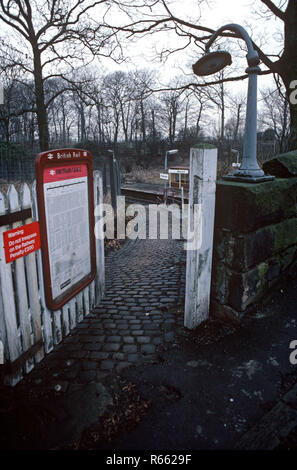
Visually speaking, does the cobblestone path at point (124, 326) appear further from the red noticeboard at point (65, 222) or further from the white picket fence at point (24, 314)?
the red noticeboard at point (65, 222)

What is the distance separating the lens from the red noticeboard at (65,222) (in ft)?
10.6

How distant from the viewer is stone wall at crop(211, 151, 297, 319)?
3451 millimetres

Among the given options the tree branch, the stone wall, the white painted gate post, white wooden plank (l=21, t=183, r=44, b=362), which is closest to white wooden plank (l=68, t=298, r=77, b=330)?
white wooden plank (l=21, t=183, r=44, b=362)

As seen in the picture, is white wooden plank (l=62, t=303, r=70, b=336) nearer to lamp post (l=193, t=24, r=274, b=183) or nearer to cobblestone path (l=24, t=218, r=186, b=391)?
cobblestone path (l=24, t=218, r=186, b=391)

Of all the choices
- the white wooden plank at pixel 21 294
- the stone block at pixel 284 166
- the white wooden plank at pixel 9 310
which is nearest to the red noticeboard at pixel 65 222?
the white wooden plank at pixel 21 294

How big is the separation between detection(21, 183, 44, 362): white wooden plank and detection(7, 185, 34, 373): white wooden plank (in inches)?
2.8

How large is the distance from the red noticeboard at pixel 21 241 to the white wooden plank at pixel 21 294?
56mm

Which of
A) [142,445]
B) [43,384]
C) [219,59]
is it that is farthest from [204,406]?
[219,59]

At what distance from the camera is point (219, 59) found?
4.48m

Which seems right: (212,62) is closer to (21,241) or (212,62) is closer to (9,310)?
(21,241)

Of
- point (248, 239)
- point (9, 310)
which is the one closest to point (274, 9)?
point (248, 239)

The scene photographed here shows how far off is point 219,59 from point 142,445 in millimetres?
4577

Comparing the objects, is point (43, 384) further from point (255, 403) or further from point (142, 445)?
point (255, 403)

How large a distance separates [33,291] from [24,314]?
0.22 metres
